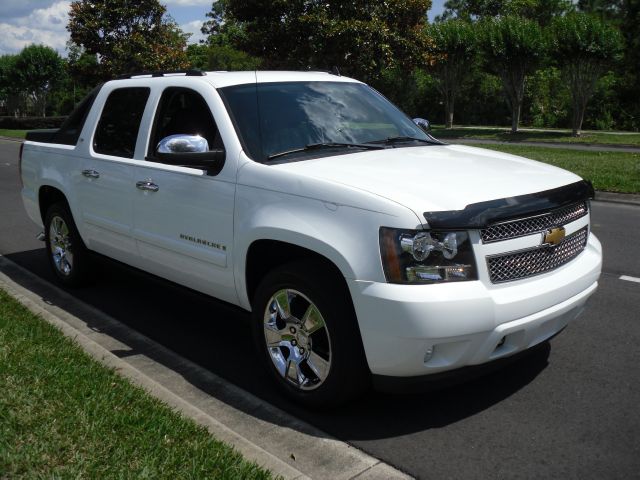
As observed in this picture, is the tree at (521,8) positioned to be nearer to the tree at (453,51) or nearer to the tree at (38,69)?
the tree at (453,51)

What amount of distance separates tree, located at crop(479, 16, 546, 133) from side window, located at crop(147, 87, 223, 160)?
25.5 metres

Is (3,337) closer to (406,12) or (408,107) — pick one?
(406,12)

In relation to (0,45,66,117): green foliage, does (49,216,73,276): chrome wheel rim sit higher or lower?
lower

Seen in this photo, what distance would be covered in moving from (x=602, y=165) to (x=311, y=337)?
41.7 feet

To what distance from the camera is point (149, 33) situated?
1307 inches

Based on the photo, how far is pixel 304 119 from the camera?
4543 mm

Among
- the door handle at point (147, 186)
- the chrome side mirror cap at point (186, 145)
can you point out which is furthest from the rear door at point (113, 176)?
the chrome side mirror cap at point (186, 145)

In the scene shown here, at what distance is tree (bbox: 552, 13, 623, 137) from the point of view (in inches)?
996

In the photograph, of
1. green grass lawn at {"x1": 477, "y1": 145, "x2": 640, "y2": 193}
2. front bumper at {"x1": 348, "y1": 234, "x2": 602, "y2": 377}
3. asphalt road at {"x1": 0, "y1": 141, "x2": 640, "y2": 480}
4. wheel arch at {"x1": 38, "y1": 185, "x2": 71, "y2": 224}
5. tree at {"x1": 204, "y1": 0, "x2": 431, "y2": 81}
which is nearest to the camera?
front bumper at {"x1": 348, "y1": 234, "x2": 602, "y2": 377}

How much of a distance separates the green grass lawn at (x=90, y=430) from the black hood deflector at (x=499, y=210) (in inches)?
55.1

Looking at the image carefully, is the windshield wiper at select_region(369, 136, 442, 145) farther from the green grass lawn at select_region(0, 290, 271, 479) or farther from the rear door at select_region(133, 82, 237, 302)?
the green grass lawn at select_region(0, 290, 271, 479)

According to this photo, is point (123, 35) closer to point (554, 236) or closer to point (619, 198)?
point (619, 198)

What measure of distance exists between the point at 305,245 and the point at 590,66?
2561 centimetres

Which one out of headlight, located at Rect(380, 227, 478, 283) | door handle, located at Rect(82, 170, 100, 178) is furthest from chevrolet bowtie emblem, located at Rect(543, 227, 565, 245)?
door handle, located at Rect(82, 170, 100, 178)
